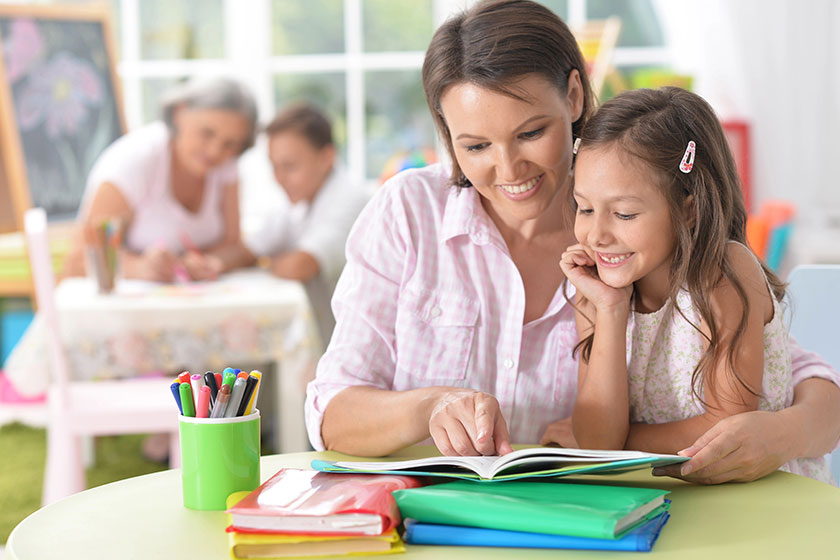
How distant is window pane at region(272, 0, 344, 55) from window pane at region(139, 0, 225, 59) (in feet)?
0.93

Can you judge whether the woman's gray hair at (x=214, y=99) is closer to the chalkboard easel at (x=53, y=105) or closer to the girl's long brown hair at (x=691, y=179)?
the chalkboard easel at (x=53, y=105)

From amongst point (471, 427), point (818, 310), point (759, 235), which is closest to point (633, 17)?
point (759, 235)

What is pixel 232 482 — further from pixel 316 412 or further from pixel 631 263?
pixel 631 263

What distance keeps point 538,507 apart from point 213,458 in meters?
0.36

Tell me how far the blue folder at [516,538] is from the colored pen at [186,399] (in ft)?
0.90

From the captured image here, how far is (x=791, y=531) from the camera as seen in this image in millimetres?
1042

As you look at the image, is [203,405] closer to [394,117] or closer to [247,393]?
[247,393]

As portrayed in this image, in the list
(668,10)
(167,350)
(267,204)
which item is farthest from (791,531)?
(267,204)

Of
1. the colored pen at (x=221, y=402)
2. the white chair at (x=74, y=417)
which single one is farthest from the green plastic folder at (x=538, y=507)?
the white chair at (x=74, y=417)

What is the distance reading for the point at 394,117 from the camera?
16.4 ft

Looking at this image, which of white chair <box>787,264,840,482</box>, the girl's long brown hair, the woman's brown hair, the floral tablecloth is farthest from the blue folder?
the floral tablecloth

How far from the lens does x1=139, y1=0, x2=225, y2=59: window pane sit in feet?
16.2

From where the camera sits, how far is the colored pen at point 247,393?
112cm

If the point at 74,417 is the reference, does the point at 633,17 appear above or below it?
above
